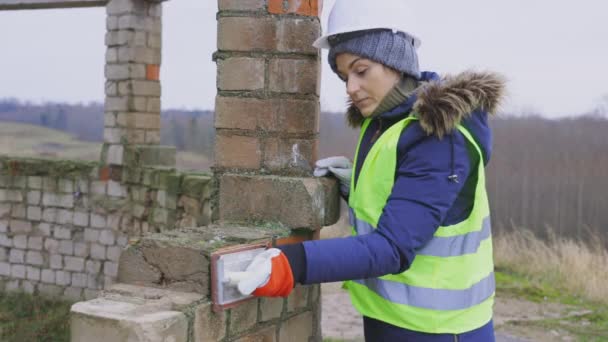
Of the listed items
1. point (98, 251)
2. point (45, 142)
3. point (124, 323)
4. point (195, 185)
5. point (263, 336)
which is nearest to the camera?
point (124, 323)

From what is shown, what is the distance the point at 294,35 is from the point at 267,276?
101cm

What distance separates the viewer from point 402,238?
165 centimetres

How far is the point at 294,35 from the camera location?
90.5 inches

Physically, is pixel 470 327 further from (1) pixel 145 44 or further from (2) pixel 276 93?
(1) pixel 145 44

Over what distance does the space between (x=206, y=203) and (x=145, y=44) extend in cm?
256

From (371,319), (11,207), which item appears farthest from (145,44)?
(371,319)

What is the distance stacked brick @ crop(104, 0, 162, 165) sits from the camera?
8.20m

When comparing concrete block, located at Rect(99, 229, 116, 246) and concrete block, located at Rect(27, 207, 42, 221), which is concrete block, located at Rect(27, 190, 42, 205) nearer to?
concrete block, located at Rect(27, 207, 42, 221)

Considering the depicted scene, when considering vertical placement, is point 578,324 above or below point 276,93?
below

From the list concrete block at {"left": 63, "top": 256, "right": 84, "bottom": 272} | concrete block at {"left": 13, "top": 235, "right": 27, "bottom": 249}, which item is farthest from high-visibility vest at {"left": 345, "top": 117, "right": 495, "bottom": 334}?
concrete block at {"left": 13, "top": 235, "right": 27, "bottom": 249}

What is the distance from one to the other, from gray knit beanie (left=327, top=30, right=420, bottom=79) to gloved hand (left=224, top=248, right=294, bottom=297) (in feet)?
2.12

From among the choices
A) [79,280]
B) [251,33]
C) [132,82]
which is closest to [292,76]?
[251,33]

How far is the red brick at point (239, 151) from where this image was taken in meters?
2.33

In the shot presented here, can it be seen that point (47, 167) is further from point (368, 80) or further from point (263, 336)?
point (368, 80)
